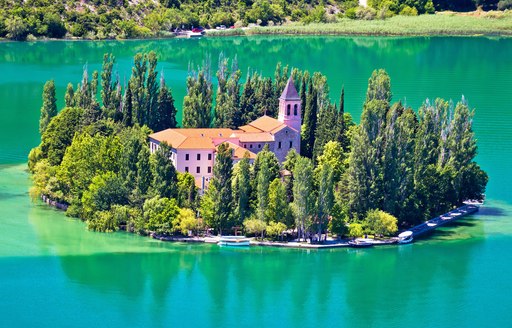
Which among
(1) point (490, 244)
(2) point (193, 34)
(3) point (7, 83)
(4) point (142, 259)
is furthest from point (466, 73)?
(4) point (142, 259)

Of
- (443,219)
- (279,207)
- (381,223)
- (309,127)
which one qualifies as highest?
(309,127)

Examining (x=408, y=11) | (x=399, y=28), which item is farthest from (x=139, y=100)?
(x=408, y=11)

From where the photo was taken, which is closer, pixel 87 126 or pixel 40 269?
pixel 40 269

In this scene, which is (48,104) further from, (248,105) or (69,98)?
(248,105)

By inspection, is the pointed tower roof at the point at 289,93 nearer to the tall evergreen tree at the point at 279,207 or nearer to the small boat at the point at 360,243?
the tall evergreen tree at the point at 279,207

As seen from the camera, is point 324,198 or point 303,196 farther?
point 324,198

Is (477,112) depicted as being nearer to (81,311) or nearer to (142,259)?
(142,259)
